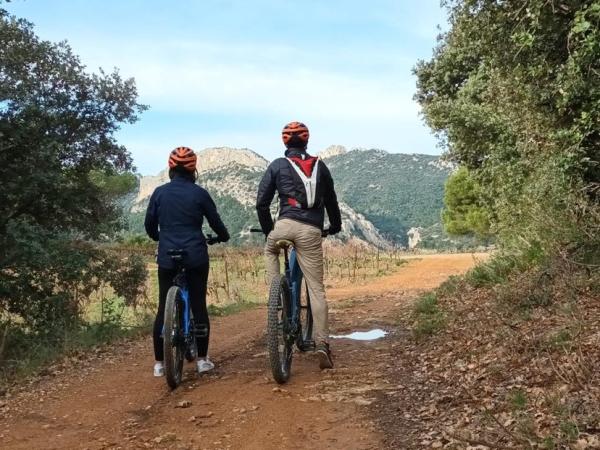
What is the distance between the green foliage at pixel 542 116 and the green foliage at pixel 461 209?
77.1ft

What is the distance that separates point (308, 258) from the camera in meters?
5.47

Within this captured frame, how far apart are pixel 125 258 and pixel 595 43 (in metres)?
9.42

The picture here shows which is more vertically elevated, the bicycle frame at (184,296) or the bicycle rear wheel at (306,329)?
the bicycle frame at (184,296)

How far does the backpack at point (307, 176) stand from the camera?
5379 millimetres

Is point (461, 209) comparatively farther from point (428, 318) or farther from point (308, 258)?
point (308, 258)

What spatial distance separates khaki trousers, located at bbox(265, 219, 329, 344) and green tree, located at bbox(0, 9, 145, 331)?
4.86 metres

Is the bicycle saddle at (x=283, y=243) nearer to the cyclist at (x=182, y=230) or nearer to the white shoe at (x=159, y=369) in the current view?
the cyclist at (x=182, y=230)

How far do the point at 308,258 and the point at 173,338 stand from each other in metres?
1.42

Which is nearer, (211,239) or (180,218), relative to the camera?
(180,218)

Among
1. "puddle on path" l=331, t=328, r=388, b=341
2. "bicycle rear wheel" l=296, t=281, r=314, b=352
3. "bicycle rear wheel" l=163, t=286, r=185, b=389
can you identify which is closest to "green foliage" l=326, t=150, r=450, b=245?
"puddle on path" l=331, t=328, r=388, b=341

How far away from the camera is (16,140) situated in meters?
9.09

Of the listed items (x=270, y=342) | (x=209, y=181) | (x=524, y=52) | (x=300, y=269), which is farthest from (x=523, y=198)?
(x=209, y=181)

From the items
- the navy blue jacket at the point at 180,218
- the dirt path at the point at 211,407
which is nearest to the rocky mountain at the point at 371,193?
the dirt path at the point at 211,407

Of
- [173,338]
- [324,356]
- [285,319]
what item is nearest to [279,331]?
[285,319]
